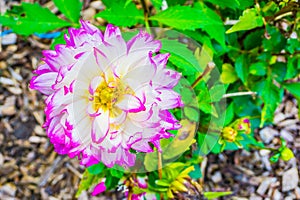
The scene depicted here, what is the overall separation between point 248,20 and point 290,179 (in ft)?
2.48

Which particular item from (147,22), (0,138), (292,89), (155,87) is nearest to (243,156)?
(292,89)

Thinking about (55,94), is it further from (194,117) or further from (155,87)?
(194,117)

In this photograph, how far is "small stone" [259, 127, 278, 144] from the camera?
1.55 m

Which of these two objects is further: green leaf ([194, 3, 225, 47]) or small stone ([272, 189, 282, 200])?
small stone ([272, 189, 282, 200])

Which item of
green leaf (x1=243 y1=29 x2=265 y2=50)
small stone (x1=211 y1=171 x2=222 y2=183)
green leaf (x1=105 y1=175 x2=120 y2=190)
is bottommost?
small stone (x1=211 y1=171 x2=222 y2=183)

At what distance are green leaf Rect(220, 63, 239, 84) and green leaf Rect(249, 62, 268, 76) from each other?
0.06 metres

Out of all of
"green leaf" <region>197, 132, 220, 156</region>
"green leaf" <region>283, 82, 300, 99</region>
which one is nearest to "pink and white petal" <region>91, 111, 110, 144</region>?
"green leaf" <region>197, 132, 220, 156</region>

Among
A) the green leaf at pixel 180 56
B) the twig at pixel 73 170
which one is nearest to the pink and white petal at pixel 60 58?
the green leaf at pixel 180 56

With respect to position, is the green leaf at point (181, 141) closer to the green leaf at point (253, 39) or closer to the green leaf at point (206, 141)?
the green leaf at point (206, 141)

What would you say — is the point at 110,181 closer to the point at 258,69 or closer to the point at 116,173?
the point at 116,173

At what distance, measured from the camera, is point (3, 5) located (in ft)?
5.25

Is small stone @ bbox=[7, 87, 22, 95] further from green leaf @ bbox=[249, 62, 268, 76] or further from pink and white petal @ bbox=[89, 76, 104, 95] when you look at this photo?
pink and white petal @ bbox=[89, 76, 104, 95]

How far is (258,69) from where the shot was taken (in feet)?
3.97

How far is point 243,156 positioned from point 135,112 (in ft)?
2.99
